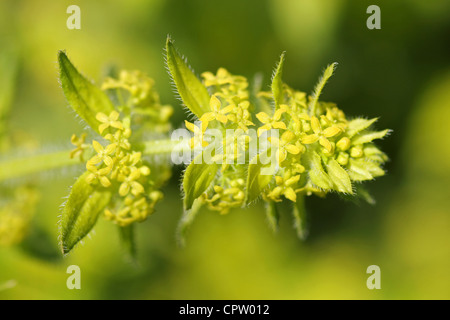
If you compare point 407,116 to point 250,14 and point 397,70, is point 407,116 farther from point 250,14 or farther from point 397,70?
point 250,14

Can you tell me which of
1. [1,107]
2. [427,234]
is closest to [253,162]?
[1,107]

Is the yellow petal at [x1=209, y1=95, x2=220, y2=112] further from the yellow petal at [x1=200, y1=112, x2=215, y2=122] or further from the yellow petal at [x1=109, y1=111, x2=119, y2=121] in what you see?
the yellow petal at [x1=109, y1=111, x2=119, y2=121]

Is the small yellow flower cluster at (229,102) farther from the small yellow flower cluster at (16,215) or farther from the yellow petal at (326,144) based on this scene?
the small yellow flower cluster at (16,215)

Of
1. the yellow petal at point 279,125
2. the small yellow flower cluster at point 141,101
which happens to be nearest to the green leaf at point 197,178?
the yellow petal at point 279,125

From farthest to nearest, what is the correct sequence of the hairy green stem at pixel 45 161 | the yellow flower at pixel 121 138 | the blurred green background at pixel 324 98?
the blurred green background at pixel 324 98, the hairy green stem at pixel 45 161, the yellow flower at pixel 121 138

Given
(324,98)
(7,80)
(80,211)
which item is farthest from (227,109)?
(324,98)

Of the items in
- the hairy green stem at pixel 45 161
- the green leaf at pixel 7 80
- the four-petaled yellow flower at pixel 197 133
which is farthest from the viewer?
the green leaf at pixel 7 80

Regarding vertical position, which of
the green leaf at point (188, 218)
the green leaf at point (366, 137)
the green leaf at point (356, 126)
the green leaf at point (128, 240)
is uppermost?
the green leaf at point (356, 126)

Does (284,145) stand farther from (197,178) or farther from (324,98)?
(324,98)
